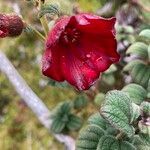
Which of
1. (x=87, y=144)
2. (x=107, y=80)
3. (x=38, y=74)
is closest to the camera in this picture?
(x=87, y=144)

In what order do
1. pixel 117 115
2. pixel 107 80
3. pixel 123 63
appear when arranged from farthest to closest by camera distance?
pixel 123 63 < pixel 107 80 < pixel 117 115

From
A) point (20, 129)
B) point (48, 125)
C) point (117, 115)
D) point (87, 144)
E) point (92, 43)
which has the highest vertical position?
point (92, 43)

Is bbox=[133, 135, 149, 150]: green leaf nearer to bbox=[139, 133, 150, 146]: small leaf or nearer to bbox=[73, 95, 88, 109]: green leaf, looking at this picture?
bbox=[139, 133, 150, 146]: small leaf

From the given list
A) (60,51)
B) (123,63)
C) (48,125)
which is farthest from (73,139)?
(60,51)

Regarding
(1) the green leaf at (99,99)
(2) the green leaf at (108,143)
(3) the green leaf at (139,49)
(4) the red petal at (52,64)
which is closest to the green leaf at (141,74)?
(3) the green leaf at (139,49)

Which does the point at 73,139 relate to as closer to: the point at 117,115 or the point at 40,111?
the point at 40,111

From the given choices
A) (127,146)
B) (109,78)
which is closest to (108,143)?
(127,146)
